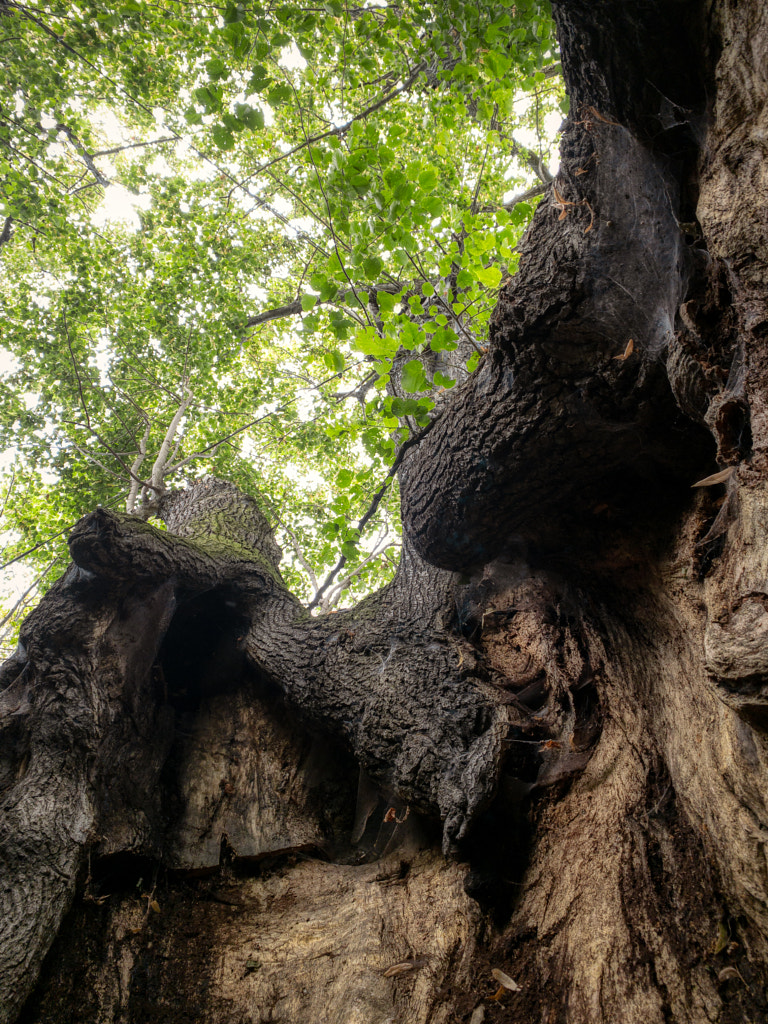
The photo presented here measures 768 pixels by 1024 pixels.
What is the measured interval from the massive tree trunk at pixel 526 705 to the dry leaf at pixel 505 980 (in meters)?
0.04

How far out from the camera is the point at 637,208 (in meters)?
2.01

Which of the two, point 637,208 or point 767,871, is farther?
point 637,208

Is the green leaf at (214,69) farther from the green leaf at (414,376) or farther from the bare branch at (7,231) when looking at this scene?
the bare branch at (7,231)

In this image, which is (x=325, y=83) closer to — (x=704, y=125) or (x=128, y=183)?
(x=704, y=125)

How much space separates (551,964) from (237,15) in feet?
15.6

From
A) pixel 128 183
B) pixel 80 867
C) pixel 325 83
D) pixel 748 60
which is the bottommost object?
pixel 80 867

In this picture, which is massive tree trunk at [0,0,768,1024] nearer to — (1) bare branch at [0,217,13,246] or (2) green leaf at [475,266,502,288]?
(2) green leaf at [475,266,502,288]

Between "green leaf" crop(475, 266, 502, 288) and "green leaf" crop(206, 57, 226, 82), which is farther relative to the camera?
"green leaf" crop(475, 266, 502, 288)

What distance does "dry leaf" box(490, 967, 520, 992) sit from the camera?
6.79 ft

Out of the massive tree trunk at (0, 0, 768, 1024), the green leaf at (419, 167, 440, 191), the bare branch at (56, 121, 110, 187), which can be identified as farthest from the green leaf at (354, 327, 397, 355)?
Result: the bare branch at (56, 121, 110, 187)

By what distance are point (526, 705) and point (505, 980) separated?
118 centimetres

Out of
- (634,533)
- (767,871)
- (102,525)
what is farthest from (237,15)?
(767,871)

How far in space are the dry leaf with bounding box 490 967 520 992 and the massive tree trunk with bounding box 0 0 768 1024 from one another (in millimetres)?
38

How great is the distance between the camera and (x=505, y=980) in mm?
2109
